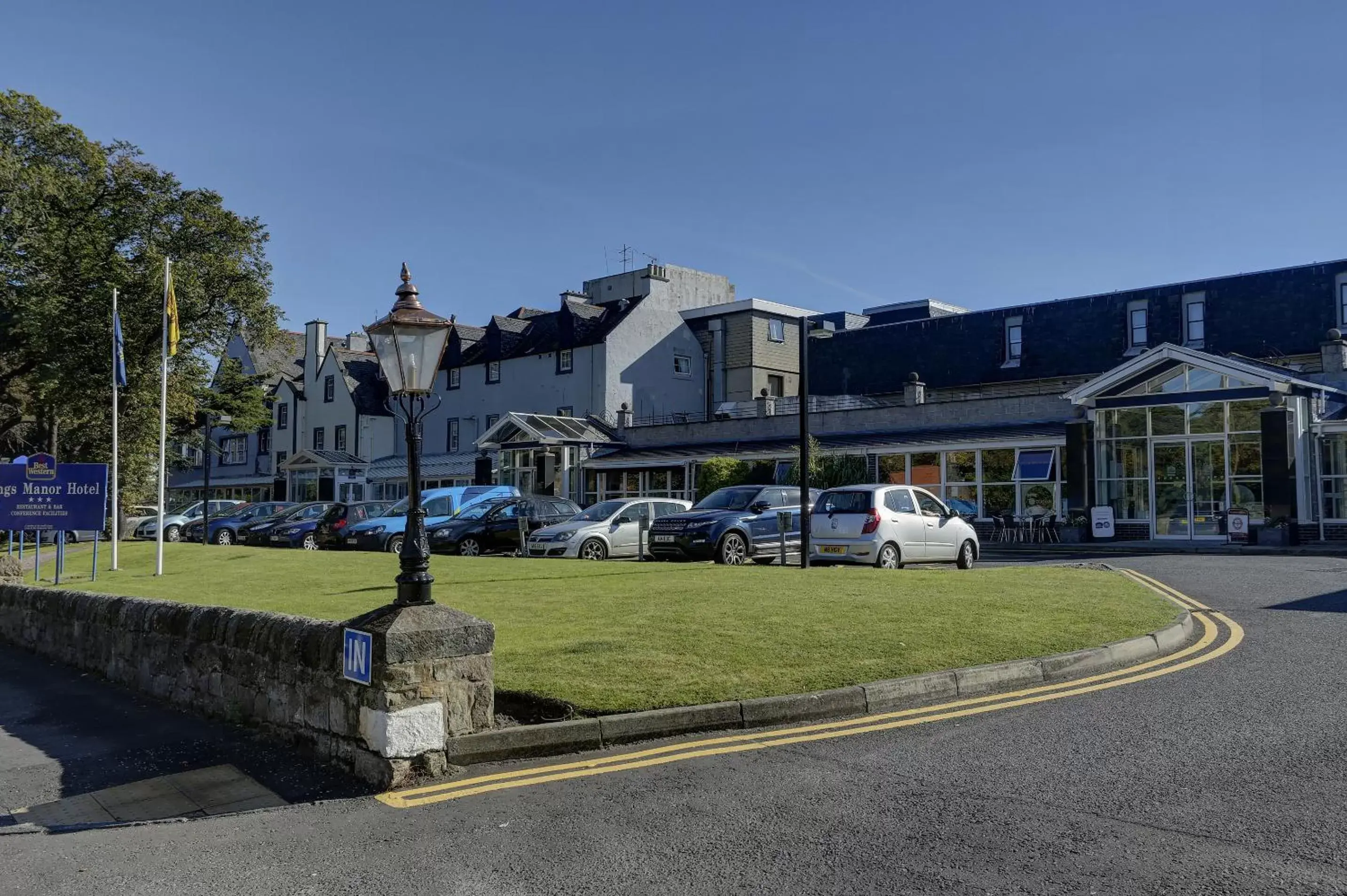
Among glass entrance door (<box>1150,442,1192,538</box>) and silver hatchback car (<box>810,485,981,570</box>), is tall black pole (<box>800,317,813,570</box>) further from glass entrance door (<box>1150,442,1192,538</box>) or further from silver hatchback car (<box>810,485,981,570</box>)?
glass entrance door (<box>1150,442,1192,538</box>)

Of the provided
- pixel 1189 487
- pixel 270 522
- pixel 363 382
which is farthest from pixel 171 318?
pixel 363 382

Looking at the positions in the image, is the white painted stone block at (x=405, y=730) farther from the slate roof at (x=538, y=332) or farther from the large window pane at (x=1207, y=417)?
the slate roof at (x=538, y=332)

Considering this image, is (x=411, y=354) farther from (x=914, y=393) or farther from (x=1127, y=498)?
(x=914, y=393)

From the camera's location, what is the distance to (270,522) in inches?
1347

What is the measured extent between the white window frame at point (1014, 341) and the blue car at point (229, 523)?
2890cm

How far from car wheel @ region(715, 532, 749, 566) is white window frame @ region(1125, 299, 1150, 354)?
1008 inches

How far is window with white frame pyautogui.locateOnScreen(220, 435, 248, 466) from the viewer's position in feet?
225

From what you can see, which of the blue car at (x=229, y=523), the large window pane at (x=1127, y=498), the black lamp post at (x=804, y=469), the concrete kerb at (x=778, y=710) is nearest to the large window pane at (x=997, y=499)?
the large window pane at (x=1127, y=498)

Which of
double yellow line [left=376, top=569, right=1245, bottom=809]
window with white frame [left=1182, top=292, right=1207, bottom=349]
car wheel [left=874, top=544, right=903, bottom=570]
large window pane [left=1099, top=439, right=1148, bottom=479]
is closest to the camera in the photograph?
double yellow line [left=376, top=569, right=1245, bottom=809]

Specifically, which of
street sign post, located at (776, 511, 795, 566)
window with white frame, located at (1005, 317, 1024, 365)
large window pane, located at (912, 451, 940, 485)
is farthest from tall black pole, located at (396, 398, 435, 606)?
window with white frame, located at (1005, 317, 1024, 365)

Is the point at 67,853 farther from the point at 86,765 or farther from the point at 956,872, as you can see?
the point at 956,872

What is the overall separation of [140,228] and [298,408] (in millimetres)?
27805

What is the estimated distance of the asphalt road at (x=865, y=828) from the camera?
15.9 ft

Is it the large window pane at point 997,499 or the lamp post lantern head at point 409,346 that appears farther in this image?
the large window pane at point 997,499
